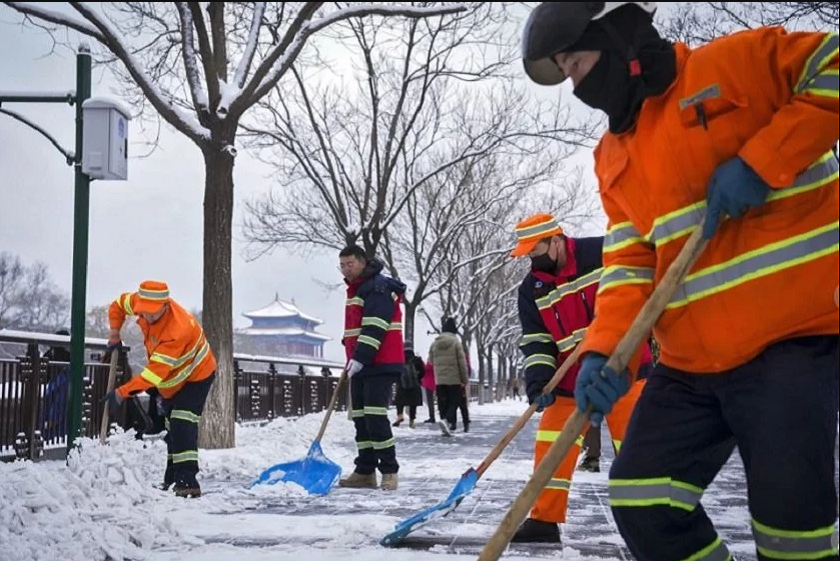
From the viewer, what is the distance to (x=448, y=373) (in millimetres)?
15266

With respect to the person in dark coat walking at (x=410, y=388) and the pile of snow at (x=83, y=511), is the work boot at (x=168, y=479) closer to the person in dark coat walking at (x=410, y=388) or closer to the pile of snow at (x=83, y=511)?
the pile of snow at (x=83, y=511)

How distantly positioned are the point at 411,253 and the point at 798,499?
85.8ft

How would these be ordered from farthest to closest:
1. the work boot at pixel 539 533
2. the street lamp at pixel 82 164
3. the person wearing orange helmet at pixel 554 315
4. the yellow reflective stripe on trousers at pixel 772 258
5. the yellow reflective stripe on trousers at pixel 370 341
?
the street lamp at pixel 82 164
the yellow reflective stripe on trousers at pixel 370 341
the person wearing orange helmet at pixel 554 315
the work boot at pixel 539 533
the yellow reflective stripe on trousers at pixel 772 258

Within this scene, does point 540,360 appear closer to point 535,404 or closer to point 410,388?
point 535,404

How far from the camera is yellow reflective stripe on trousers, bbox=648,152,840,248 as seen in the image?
2.39 metres

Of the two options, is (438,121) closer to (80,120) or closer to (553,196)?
(553,196)

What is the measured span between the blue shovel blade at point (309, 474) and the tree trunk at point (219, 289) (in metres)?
3.23

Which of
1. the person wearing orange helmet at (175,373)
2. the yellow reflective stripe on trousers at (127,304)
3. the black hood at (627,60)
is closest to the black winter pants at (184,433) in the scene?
the person wearing orange helmet at (175,373)

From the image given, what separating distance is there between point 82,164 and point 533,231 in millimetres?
4260

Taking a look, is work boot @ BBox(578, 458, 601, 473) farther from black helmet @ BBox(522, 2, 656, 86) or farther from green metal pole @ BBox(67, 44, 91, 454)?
black helmet @ BBox(522, 2, 656, 86)

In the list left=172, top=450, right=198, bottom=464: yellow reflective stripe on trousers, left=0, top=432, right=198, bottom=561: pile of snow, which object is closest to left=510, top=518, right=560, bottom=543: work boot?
left=0, top=432, right=198, bottom=561: pile of snow

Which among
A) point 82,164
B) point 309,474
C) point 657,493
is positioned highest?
point 82,164

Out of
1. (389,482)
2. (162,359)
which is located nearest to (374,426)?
(389,482)

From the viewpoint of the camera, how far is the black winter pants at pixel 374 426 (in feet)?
24.4
